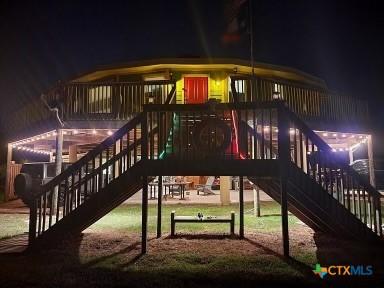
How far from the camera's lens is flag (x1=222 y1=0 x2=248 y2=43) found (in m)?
10.9

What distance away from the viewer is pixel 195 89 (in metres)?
16.1

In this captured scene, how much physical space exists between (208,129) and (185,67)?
9903 mm

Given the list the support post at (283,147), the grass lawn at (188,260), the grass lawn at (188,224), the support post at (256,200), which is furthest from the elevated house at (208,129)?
the support post at (256,200)

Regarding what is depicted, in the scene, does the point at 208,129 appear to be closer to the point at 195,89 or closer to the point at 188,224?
the point at 188,224

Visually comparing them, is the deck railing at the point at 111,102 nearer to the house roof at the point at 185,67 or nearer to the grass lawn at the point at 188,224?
the house roof at the point at 185,67

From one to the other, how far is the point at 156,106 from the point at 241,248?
3.39 metres

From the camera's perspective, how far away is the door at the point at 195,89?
16.1 metres

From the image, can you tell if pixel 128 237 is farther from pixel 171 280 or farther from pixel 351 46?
pixel 351 46

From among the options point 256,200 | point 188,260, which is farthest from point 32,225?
point 256,200

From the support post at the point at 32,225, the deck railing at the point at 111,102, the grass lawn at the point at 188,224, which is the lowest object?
the grass lawn at the point at 188,224

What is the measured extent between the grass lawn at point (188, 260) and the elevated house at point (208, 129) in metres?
0.65

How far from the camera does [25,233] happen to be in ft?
26.5

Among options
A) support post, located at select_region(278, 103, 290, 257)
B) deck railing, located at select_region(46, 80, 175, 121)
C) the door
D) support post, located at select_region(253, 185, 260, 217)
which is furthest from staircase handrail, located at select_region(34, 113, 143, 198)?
the door

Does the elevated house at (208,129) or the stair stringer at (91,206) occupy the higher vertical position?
the elevated house at (208,129)
